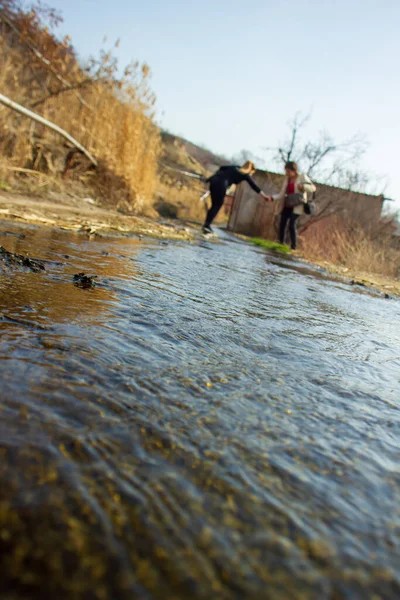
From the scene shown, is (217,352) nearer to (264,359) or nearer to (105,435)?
(264,359)

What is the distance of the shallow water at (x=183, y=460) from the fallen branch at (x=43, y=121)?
5.42 meters

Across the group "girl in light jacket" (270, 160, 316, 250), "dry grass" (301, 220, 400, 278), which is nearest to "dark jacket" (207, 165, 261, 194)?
"girl in light jacket" (270, 160, 316, 250)

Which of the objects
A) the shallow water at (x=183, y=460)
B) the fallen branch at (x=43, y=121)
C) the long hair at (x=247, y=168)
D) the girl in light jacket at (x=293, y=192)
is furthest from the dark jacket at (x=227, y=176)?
the shallow water at (x=183, y=460)

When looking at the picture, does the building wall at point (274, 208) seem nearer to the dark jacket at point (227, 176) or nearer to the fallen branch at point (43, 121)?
the dark jacket at point (227, 176)

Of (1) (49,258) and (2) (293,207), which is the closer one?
(1) (49,258)

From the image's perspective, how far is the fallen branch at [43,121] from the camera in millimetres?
6293

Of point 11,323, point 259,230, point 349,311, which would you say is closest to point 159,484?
point 11,323

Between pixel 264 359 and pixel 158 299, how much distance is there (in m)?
0.90

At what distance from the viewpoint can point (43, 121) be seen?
7172mm

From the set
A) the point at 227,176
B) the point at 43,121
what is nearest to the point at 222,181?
Answer: the point at 227,176

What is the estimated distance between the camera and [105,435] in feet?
3.24

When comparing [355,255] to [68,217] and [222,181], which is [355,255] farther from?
[68,217]

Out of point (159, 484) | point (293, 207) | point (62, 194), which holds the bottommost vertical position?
point (159, 484)

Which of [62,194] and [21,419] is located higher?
[62,194]
